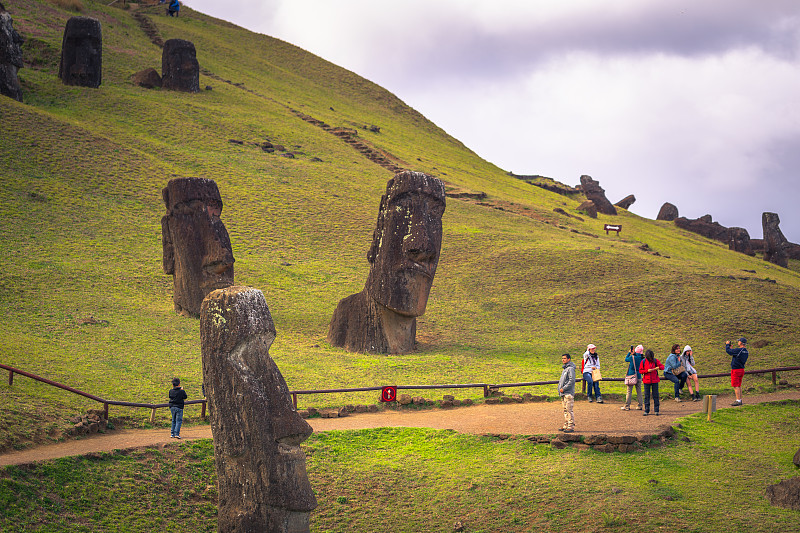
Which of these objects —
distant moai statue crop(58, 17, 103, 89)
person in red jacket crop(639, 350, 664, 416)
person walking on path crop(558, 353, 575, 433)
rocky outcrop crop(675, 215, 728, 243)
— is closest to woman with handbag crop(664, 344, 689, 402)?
person in red jacket crop(639, 350, 664, 416)

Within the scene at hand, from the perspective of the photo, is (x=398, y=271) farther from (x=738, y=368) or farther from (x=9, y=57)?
(x=9, y=57)

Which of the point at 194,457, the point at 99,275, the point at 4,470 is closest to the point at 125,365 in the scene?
the point at 194,457

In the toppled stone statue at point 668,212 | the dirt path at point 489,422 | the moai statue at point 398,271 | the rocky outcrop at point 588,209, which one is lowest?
the dirt path at point 489,422

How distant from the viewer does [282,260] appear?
129 ft

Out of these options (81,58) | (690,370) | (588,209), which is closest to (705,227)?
(588,209)

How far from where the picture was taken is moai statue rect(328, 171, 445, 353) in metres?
27.5

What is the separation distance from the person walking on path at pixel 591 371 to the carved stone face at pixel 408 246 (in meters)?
7.14

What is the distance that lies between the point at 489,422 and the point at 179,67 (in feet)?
164

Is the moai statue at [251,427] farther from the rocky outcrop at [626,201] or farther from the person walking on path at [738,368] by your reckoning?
the rocky outcrop at [626,201]

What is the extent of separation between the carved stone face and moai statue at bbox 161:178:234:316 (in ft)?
19.1

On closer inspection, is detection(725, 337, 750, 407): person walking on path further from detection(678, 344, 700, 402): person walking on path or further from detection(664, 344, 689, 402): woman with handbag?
detection(664, 344, 689, 402): woman with handbag

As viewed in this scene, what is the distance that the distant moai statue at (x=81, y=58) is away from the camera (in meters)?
54.0

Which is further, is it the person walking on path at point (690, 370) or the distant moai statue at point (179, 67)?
the distant moai statue at point (179, 67)

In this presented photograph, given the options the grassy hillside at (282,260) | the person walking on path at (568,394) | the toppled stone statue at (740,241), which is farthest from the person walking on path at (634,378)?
the toppled stone statue at (740,241)
